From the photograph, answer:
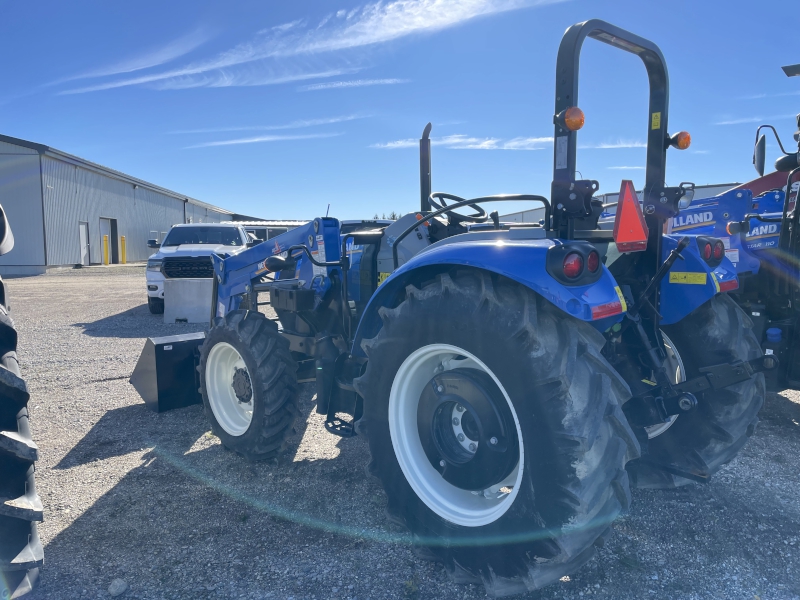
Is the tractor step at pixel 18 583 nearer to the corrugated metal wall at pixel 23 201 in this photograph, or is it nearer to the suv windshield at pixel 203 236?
the suv windshield at pixel 203 236

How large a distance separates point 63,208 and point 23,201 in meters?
2.02

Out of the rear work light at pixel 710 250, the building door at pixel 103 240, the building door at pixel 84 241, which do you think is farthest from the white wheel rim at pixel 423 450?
the building door at pixel 103 240

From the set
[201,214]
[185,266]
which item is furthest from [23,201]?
[201,214]

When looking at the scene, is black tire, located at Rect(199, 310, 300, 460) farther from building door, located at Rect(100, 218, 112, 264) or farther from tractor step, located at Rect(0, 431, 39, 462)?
building door, located at Rect(100, 218, 112, 264)

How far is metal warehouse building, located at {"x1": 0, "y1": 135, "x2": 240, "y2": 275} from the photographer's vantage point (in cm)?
2356

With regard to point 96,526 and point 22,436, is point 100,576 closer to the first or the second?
point 96,526

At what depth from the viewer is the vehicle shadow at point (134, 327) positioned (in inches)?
359

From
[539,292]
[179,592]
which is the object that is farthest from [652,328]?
[179,592]

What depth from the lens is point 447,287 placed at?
2.35m

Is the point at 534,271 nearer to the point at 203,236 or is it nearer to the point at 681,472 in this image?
A: the point at 681,472

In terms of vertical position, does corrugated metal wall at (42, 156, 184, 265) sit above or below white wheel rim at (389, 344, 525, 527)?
above

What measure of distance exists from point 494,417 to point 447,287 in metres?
0.55

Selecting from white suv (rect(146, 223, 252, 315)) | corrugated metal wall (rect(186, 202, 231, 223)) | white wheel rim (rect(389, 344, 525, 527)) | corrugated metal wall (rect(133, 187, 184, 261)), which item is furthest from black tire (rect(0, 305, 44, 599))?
corrugated metal wall (rect(186, 202, 231, 223))

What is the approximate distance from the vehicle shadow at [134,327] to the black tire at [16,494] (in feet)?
21.7
